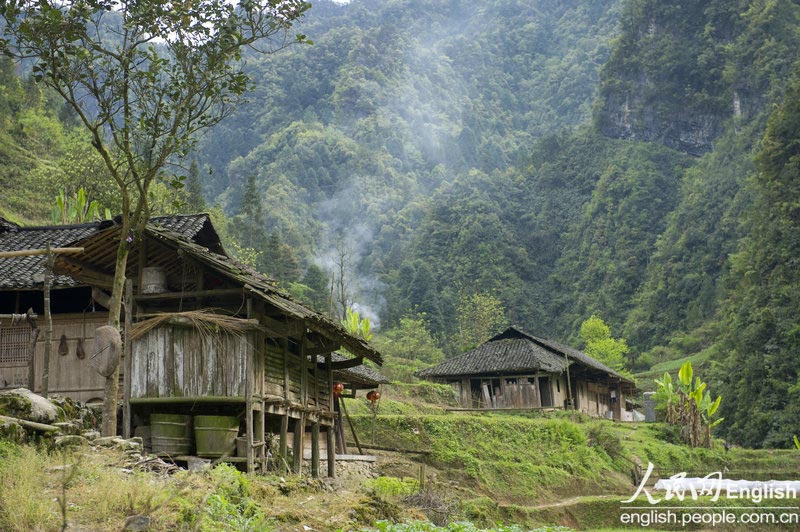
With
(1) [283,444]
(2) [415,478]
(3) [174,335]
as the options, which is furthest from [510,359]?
(3) [174,335]

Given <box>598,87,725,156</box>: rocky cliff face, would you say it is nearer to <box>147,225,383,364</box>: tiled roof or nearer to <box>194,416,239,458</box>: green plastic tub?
<box>147,225,383,364</box>: tiled roof

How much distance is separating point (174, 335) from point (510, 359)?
2654 cm

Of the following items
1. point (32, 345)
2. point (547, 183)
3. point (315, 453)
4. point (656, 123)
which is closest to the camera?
point (32, 345)

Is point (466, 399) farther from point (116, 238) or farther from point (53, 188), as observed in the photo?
point (116, 238)

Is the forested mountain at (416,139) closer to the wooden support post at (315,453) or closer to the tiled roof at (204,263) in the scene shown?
the wooden support post at (315,453)

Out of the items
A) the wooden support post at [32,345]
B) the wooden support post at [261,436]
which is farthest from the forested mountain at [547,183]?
the wooden support post at [261,436]

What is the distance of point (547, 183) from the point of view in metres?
107

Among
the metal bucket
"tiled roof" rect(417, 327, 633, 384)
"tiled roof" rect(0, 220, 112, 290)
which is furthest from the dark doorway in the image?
the metal bucket

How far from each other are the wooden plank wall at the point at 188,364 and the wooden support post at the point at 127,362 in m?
0.13

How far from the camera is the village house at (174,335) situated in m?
14.8

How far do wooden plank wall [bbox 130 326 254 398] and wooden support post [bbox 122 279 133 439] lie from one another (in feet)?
0.43

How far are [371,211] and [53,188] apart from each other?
69296 mm

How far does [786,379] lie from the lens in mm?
47562

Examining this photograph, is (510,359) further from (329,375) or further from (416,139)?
(416,139)
